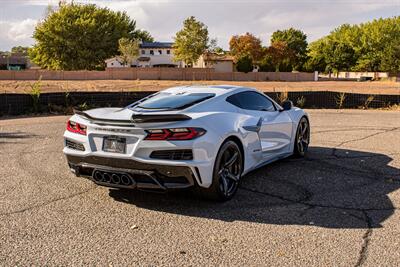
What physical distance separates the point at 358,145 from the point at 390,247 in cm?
561

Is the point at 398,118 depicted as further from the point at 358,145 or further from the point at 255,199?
the point at 255,199

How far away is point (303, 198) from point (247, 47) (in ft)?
246

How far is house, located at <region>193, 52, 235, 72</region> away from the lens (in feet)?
242

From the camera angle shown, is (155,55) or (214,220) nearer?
(214,220)

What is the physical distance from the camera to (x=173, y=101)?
18.7 ft

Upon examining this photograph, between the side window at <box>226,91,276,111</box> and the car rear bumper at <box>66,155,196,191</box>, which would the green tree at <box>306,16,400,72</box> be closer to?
the side window at <box>226,91,276,111</box>

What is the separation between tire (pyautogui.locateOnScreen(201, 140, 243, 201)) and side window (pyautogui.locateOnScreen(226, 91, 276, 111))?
2.78 ft

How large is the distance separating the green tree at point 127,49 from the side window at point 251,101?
6587cm

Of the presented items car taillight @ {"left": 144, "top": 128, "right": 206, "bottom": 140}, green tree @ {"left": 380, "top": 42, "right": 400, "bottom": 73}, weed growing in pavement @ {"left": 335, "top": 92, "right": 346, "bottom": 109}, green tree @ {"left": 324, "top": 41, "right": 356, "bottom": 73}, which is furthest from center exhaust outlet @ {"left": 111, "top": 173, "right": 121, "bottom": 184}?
green tree @ {"left": 324, "top": 41, "right": 356, "bottom": 73}

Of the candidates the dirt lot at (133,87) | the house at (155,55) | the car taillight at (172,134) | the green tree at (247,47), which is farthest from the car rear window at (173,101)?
the house at (155,55)

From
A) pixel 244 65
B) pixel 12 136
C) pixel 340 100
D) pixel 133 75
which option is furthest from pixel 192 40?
pixel 12 136

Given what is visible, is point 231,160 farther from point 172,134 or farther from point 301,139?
point 301,139

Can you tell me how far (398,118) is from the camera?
→ 47.8 feet

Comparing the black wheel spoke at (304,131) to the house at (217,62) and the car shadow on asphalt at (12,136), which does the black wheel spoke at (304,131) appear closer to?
the car shadow on asphalt at (12,136)
